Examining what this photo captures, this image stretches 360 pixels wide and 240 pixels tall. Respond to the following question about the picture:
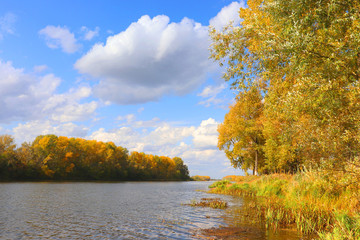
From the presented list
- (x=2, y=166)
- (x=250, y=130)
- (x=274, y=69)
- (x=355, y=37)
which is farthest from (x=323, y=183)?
(x=2, y=166)

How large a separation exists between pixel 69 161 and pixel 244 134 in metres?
67.7

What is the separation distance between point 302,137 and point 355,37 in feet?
22.4

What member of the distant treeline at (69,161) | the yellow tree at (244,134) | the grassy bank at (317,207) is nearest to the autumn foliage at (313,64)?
the grassy bank at (317,207)

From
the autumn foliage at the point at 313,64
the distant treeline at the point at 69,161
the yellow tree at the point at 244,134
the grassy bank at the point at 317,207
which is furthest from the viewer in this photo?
the distant treeline at the point at 69,161

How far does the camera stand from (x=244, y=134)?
4266 centimetres

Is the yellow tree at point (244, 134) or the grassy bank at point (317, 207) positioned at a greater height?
the yellow tree at point (244, 134)

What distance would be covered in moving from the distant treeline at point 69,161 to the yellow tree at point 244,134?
5720cm

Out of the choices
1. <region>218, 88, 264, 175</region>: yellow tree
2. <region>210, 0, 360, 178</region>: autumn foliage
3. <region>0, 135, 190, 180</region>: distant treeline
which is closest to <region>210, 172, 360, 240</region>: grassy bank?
<region>210, 0, 360, 178</region>: autumn foliage

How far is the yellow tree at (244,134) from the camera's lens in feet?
137

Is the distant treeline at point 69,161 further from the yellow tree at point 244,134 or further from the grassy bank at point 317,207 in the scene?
the grassy bank at point 317,207

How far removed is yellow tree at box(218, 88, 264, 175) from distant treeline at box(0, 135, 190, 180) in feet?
188

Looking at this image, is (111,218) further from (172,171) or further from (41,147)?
(172,171)

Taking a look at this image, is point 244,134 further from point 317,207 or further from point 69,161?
point 69,161

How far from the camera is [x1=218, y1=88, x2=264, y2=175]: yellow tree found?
137ft
